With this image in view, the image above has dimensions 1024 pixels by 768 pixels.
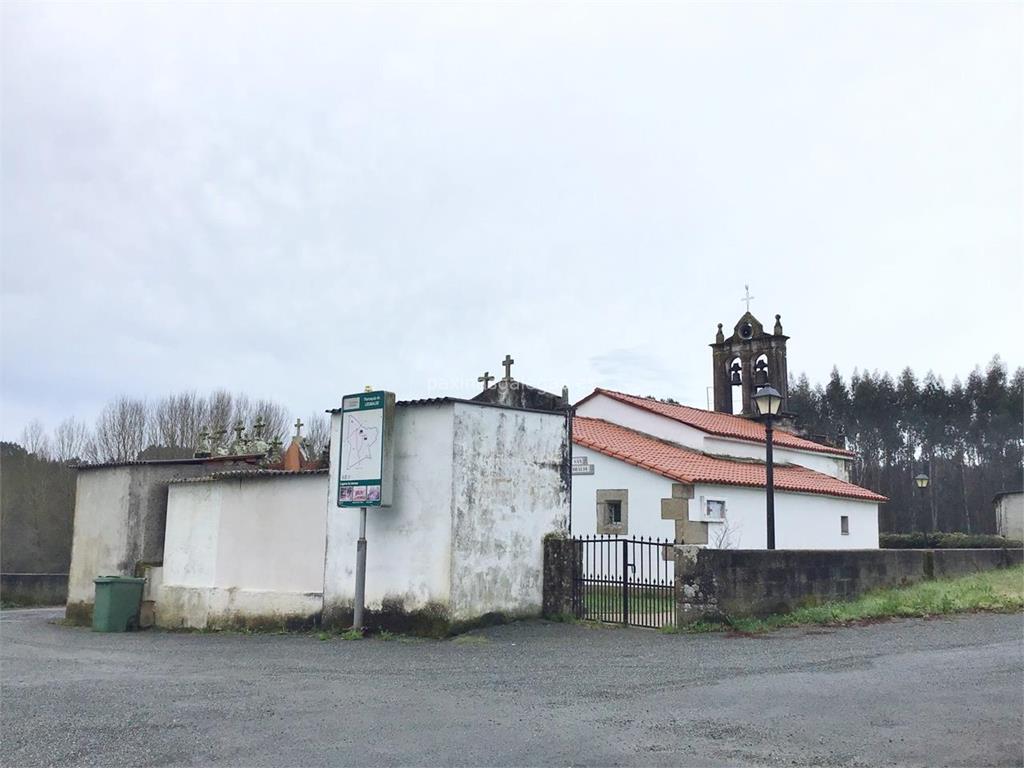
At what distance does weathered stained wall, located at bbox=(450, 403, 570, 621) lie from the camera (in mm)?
13375

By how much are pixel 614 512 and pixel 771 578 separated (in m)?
9.43

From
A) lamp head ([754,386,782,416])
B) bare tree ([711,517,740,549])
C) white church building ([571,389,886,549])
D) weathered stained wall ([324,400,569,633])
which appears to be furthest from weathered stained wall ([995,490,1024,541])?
weathered stained wall ([324,400,569,633])

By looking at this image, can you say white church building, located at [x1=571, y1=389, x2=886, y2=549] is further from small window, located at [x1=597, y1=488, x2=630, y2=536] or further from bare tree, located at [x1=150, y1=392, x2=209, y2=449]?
bare tree, located at [x1=150, y1=392, x2=209, y2=449]

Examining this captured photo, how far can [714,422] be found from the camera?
1211 inches

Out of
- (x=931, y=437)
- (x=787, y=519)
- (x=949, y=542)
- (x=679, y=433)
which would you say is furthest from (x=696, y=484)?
(x=931, y=437)

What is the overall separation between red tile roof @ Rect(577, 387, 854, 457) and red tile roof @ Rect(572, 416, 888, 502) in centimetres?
91

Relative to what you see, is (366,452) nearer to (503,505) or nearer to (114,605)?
(503,505)

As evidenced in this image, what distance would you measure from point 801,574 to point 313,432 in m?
39.8

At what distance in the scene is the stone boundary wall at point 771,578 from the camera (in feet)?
42.3

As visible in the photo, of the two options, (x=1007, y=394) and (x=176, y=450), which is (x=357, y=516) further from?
(x=1007, y=394)

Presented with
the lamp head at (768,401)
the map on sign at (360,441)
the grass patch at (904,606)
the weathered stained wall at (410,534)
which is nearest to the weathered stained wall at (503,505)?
the weathered stained wall at (410,534)

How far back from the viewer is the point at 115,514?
19.0m

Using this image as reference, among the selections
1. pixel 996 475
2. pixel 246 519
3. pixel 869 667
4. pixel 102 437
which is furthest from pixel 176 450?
pixel 996 475

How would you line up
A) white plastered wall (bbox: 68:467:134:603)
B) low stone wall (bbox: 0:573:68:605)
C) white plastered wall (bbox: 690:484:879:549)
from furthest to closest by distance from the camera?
low stone wall (bbox: 0:573:68:605)
white plastered wall (bbox: 690:484:879:549)
white plastered wall (bbox: 68:467:134:603)
